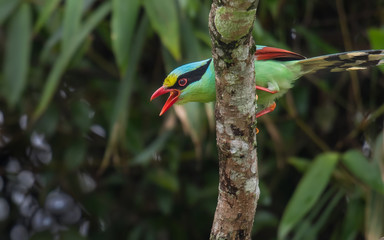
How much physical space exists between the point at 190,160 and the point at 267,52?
2.69m

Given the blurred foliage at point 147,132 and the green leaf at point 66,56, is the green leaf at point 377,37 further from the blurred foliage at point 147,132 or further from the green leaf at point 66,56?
the green leaf at point 66,56

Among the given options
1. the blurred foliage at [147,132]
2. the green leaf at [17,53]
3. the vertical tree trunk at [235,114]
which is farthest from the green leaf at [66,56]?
the vertical tree trunk at [235,114]

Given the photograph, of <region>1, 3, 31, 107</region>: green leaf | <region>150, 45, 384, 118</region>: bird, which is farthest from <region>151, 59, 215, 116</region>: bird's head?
<region>1, 3, 31, 107</region>: green leaf

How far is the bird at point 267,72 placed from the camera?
92.6 inches

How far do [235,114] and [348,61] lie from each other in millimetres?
717

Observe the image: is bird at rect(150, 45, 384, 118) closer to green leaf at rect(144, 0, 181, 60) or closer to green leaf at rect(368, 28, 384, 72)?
green leaf at rect(144, 0, 181, 60)

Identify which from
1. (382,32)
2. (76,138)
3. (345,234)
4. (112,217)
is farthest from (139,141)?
(382,32)

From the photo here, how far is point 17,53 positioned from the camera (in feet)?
13.8

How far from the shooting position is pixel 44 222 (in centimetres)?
517

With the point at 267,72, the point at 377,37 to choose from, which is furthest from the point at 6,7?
the point at 377,37

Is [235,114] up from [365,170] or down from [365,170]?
up

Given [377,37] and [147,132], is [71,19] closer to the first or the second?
[147,132]

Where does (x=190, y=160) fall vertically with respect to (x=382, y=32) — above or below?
below

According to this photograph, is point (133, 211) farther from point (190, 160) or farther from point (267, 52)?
point (267, 52)
